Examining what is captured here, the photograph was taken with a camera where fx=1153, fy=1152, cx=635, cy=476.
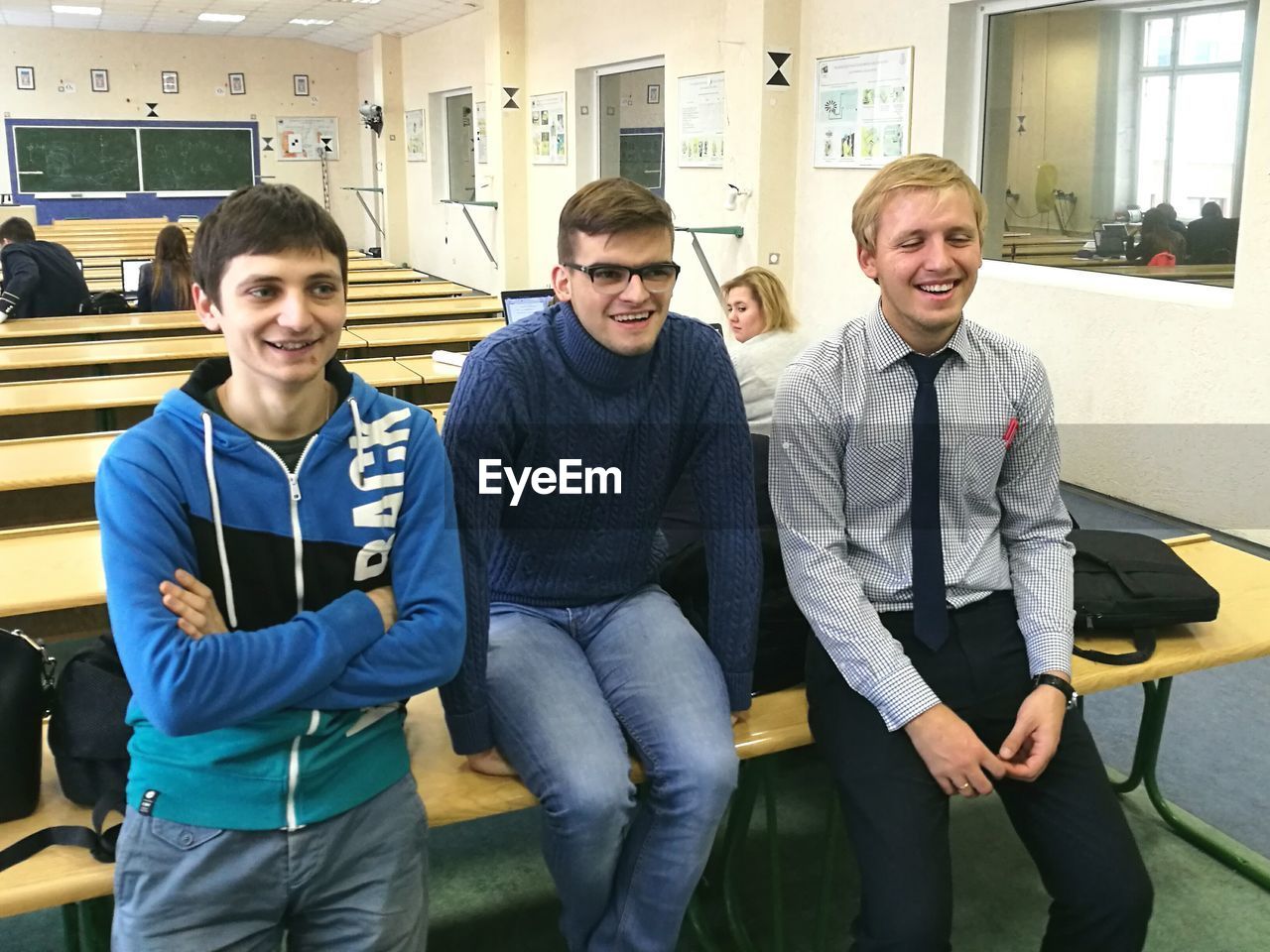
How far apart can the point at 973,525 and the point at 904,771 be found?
406 millimetres

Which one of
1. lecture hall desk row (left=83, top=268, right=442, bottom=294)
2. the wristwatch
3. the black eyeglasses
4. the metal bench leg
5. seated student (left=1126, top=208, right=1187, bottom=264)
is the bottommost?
the metal bench leg

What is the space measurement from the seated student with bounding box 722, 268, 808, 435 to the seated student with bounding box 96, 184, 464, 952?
172 centimetres

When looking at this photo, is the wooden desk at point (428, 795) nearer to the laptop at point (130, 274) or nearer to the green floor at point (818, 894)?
the green floor at point (818, 894)

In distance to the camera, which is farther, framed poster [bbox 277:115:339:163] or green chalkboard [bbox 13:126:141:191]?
framed poster [bbox 277:115:339:163]

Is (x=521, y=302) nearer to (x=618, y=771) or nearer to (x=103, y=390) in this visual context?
(x=103, y=390)

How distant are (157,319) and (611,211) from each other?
4.56 metres

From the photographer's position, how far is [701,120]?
6.98 m

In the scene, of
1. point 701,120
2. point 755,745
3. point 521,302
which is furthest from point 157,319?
point 755,745

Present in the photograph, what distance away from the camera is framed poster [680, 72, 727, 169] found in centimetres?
677

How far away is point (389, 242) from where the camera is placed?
522 inches

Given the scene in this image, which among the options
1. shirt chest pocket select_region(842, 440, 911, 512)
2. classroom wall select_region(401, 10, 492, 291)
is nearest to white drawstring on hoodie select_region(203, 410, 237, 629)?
shirt chest pocket select_region(842, 440, 911, 512)

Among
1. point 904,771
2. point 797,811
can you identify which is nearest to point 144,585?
point 904,771

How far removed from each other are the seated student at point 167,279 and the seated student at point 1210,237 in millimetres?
4424

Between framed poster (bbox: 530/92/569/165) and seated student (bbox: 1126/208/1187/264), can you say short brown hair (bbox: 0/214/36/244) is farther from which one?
seated student (bbox: 1126/208/1187/264)
